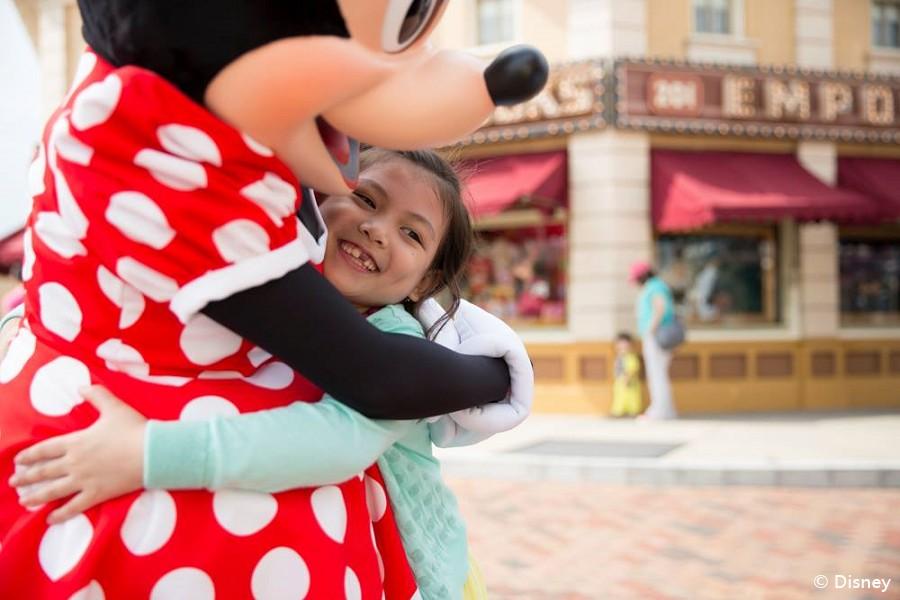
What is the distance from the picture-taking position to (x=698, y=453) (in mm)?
6680

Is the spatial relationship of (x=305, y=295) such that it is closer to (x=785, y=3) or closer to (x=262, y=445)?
(x=262, y=445)

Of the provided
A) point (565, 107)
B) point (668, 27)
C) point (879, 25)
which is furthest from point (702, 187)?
point (879, 25)

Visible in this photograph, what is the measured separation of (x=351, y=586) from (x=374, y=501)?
165 millimetres

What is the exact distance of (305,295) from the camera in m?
0.94

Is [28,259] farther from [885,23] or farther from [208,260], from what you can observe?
[885,23]

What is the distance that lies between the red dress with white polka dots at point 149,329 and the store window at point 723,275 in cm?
954

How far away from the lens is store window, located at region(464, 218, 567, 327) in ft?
32.6

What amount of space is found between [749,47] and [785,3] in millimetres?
752

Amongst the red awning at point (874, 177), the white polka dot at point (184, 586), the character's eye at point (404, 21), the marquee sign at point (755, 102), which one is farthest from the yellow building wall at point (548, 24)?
the white polka dot at point (184, 586)

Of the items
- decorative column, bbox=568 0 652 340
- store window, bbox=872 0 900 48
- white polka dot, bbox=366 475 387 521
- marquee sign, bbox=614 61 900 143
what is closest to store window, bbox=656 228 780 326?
decorative column, bbox=568 0 652 340

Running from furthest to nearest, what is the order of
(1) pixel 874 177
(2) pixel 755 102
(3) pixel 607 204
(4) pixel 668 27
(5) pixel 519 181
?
(1) pixel 874 177 → (4) pixel 668 27 → (2) pixel 755 102 → (3) pixel 607 204 → (5) pixel 519 181

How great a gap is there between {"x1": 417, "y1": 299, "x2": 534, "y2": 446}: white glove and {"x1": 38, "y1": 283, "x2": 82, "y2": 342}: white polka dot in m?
0.48

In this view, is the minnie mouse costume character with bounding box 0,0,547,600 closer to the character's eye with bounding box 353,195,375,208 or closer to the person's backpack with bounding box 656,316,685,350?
the character's eye with bounding box 353,195,375,208

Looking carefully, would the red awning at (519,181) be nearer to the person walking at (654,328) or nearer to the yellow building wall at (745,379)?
the person walking at (654,328)
